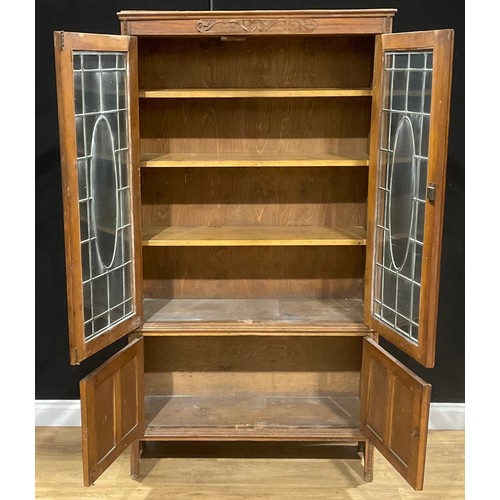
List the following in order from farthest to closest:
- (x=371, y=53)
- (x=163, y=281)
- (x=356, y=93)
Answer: (x=163, y=281)
(x=371, y=53)
(x=356, y=93)

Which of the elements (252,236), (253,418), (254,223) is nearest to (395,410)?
(253,418)

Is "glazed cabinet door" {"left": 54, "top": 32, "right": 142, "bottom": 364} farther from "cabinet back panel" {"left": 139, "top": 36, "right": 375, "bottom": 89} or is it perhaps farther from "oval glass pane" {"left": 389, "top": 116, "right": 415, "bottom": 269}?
"oval glass pane" {"left": 389, "top": 116, "right": 415, "bottom": 269}

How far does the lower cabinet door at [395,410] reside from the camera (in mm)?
2867

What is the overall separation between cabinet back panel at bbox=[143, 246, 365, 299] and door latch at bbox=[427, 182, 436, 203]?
2.96 feet

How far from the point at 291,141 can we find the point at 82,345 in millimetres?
1310

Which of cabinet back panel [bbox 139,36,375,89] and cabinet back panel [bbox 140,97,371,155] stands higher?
cabinet back panel [bbox 139,36,375,89]

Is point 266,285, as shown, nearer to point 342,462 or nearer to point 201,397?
point 201,397

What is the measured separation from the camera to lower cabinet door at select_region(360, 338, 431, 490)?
9.41 ft

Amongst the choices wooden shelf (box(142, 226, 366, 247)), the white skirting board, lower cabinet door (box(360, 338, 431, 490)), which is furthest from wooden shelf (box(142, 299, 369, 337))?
the white skirting board

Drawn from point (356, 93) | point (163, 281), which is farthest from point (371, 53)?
point (163, 281)

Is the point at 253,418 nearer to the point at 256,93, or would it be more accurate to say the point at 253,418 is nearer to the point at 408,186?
the point at 408,186

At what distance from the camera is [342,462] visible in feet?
11.8

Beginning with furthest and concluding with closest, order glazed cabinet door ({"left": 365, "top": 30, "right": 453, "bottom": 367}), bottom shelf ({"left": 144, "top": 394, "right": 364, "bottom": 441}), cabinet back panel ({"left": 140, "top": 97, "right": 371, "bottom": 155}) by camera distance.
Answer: cabinet back panel ({"left": 140, "top": 97, "right": 371, "bottom": 155}), bottom shelf ({"left": 144, "top": 394, "right": 364, "bottom": 441}), glazed cabinet door ({"left": 365, "top": 30, "right": 453, "bottom": 367})

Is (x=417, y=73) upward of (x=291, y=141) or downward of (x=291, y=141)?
upward
